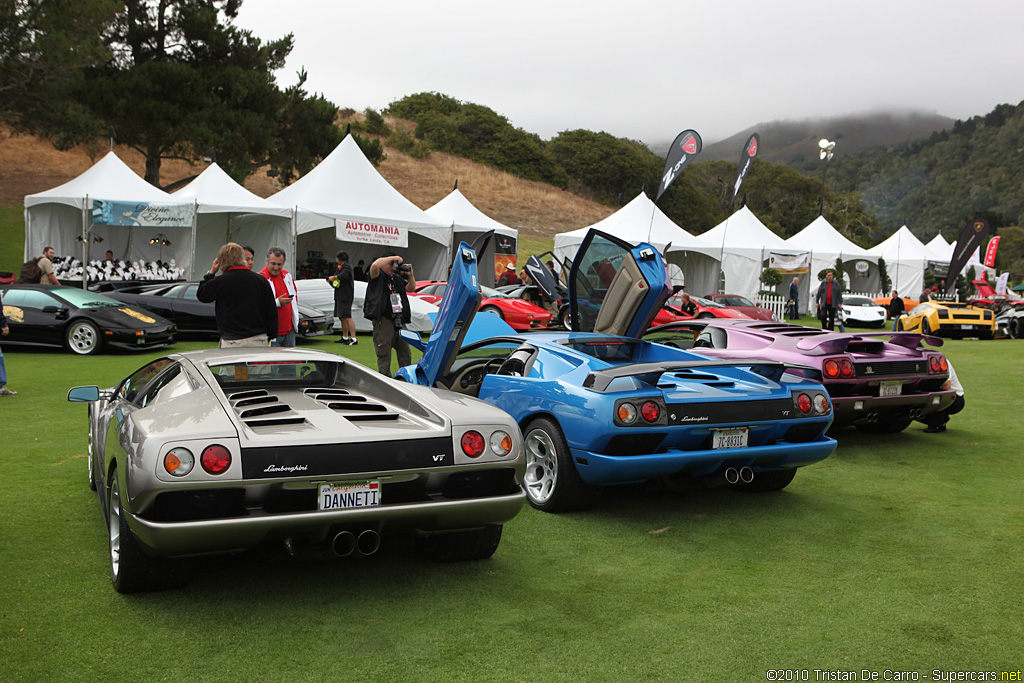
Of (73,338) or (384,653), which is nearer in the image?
(384,653)

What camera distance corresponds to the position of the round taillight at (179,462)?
3145mm

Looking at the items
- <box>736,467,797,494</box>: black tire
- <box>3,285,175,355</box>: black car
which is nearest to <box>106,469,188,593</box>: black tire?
<box>736,467,797,494</box>: black tire

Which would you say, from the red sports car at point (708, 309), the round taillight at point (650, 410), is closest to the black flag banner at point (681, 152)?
the red sports car at point (708, 309)

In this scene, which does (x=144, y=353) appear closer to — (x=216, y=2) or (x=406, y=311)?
(x=406, y=311)

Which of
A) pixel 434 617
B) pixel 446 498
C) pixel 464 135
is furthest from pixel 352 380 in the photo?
pixel 464 135

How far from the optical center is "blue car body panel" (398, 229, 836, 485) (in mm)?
4734

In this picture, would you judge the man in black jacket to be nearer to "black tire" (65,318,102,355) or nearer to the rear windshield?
the rear windshield

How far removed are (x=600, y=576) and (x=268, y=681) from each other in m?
1.77

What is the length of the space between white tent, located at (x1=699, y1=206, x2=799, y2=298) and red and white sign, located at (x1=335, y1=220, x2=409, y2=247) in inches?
555

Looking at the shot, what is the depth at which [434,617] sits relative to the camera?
3.46m

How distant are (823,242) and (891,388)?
2864cm

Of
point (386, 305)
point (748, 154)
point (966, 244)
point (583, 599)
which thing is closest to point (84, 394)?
point (583, 599)

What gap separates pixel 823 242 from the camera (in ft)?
111

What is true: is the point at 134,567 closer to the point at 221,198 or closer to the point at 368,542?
the point at 368,542
